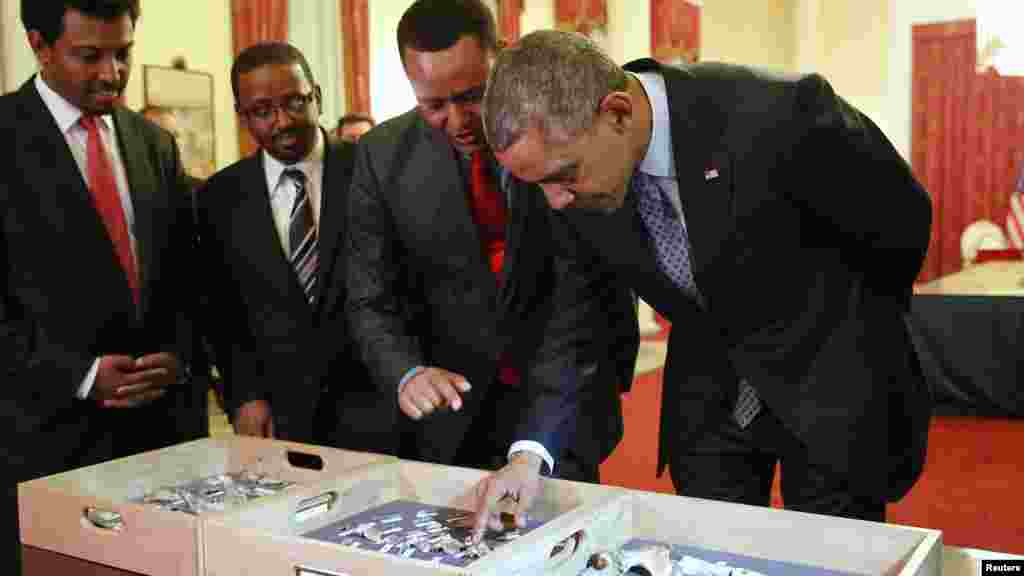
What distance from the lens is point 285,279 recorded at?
2141 millimetres

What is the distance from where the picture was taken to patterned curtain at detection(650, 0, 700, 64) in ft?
31.4

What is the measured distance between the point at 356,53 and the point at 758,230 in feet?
17.2

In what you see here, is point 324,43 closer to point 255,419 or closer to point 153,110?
point 153,110

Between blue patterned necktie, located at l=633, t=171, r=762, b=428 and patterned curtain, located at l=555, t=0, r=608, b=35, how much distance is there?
7196 millimetres

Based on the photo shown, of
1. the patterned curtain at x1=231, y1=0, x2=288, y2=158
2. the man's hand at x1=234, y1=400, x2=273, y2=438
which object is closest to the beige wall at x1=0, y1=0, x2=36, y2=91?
the patterned curtain at x1=231, y1=0, x2=288, y2=158

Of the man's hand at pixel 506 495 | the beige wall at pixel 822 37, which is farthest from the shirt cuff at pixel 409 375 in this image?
the beige wall at pixel 822 37

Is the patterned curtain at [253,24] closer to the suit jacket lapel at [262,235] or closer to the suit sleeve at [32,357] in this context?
the suit jacket lapel at [262,235]

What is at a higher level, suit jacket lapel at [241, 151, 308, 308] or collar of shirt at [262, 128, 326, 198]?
collar of shirt at [262, 128, 326, 198]

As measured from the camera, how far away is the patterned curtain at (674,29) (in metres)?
9.58

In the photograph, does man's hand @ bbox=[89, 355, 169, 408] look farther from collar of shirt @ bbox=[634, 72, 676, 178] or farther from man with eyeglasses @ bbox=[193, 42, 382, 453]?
collar of shirt @ bbox=[634, 72, 676, 178]

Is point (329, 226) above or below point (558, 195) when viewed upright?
below

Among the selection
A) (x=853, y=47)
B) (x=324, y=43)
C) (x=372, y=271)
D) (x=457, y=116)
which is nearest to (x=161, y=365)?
(x=372, y=271)

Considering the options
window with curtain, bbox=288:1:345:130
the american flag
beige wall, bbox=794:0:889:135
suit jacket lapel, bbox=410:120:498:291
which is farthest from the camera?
beige wall, bbox=794:0:889:135

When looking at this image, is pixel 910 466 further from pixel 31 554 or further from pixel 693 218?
pixel 31 554
